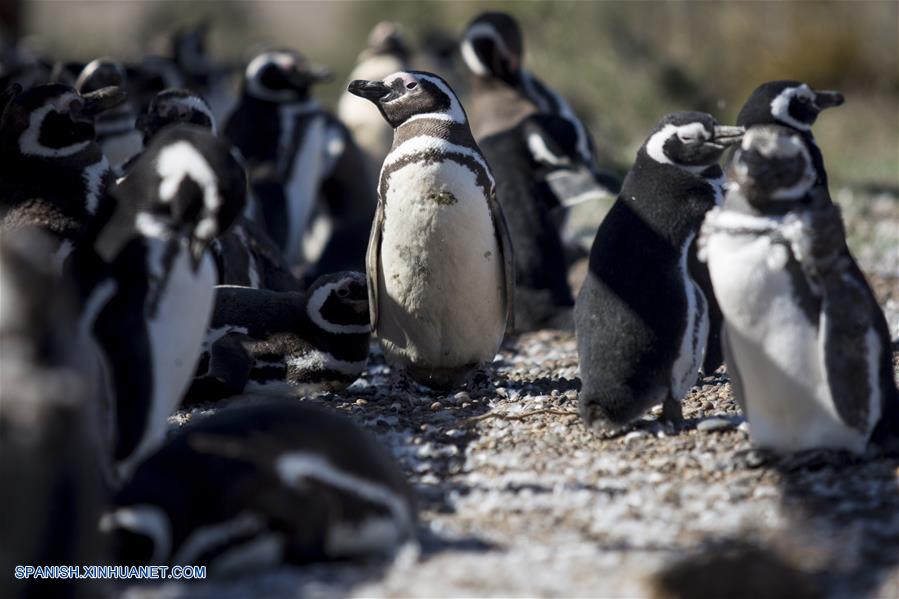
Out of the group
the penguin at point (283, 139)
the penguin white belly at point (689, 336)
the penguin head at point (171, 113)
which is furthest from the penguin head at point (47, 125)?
the penguin at point (283, 139)

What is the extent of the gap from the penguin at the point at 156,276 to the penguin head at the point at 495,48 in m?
5.44

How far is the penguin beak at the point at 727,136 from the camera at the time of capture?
16.1 feet

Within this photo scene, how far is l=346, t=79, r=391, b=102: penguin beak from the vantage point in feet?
19.2

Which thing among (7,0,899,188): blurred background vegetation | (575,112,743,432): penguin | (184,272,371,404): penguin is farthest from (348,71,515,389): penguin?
(7,0,899,188): blurred background vegetation

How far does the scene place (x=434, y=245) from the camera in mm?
5625

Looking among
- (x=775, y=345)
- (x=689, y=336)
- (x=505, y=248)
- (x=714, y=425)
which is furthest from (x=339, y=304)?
(x=775, y=345)

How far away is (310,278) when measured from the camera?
831cm

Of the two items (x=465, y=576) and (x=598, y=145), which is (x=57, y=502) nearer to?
(x=465, y=576)

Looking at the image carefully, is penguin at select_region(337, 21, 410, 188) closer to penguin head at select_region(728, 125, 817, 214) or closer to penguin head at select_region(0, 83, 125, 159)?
penguin head at select_region(0, 83, 125, 159)

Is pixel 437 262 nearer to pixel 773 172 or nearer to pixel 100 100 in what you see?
pixel 100 100

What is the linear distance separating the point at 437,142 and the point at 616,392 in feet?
4.68

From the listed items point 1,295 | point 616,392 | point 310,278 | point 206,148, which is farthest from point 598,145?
point 1,295

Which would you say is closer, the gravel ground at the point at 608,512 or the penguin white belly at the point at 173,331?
the gravel ground at the point at 608,512

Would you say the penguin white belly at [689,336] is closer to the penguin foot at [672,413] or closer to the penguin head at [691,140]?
the penguin foot at [672,413]
